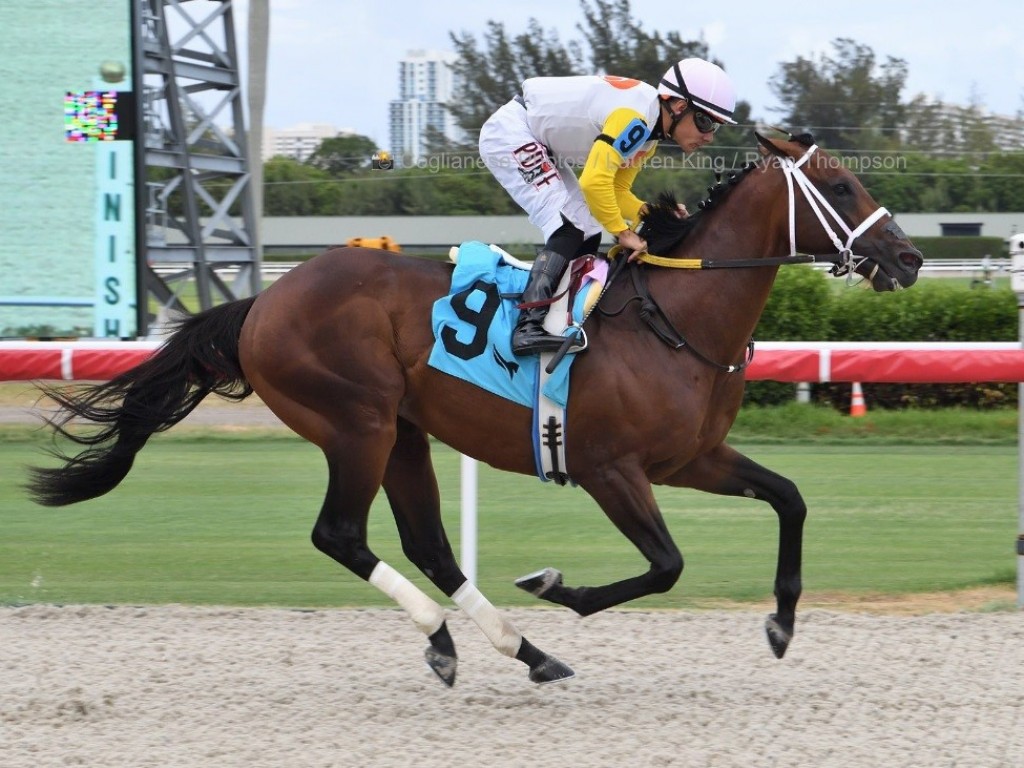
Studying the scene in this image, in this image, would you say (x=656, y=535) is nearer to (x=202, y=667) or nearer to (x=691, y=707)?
(x=691, y=707)

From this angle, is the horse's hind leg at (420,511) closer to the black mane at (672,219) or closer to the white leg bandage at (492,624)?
the white leg bandage at (492,624)

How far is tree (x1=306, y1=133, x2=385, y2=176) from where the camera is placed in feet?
92.5

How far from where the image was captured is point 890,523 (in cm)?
728

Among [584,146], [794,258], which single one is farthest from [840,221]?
[584,146]

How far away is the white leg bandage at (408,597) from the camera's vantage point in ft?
13.7

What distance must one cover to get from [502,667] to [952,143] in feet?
89.3

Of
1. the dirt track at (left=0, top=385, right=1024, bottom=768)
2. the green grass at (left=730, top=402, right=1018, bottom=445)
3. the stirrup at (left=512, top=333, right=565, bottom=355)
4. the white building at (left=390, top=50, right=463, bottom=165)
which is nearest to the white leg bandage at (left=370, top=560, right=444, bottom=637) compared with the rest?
the dirt track at (left=0, top=385, right=1024, bottom=768)

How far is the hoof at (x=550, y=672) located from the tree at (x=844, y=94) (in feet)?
90.4

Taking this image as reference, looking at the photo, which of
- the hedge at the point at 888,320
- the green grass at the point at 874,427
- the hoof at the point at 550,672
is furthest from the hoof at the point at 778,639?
the hedge at the point at 888,320

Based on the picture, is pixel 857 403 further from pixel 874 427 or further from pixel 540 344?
pixel 540 344

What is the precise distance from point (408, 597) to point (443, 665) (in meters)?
0.25

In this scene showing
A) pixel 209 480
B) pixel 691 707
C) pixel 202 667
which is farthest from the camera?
pixel 209 480

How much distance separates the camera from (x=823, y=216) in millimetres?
4113

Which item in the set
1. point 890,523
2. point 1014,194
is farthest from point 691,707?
point 1014,194
